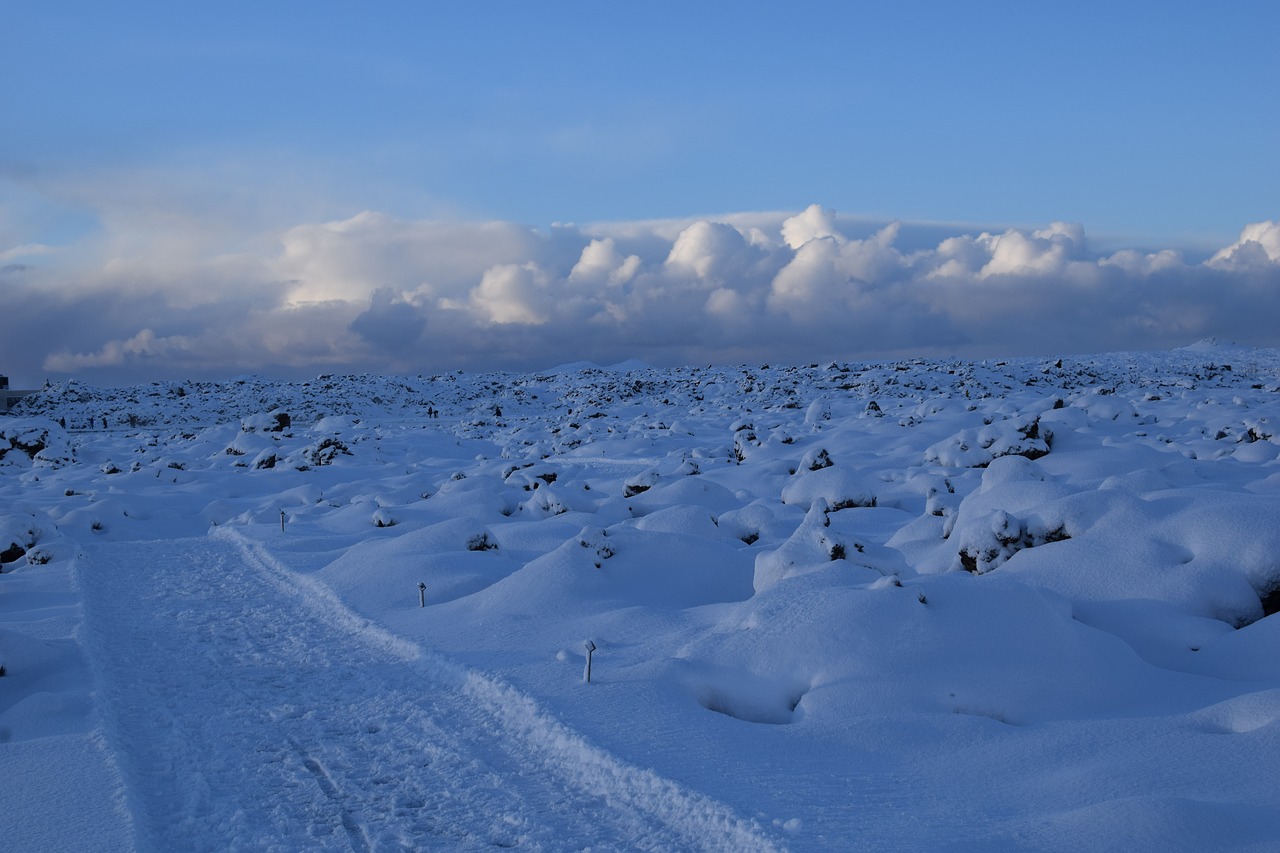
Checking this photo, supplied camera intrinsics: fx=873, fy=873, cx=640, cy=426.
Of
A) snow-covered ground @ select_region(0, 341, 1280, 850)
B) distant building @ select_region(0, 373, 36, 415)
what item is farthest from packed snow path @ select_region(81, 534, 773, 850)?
distant building @ select_region(0, 373, 36, 415)

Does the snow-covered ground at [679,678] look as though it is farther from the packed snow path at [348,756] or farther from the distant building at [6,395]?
the distant building at [6,395]

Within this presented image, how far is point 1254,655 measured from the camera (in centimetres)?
735

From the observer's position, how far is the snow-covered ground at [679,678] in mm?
5246

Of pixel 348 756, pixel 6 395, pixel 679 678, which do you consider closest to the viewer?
pixel 348 756

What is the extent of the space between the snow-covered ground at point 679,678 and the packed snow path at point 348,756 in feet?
0.09

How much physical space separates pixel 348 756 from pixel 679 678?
2.67 metres

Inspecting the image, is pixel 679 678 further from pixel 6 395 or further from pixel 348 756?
pixel 6 395

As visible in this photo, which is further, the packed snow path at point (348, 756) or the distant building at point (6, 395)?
the distant building at point (6, 395)

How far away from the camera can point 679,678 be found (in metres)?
7.38

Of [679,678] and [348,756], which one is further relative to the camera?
[679,678]

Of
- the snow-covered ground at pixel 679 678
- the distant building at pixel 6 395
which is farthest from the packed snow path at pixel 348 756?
the distant building at pixel 6 395

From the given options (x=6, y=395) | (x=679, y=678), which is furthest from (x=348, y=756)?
(x=6, y=395)

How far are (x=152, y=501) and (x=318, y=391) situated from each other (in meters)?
66.5

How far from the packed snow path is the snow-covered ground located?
0.09ft
